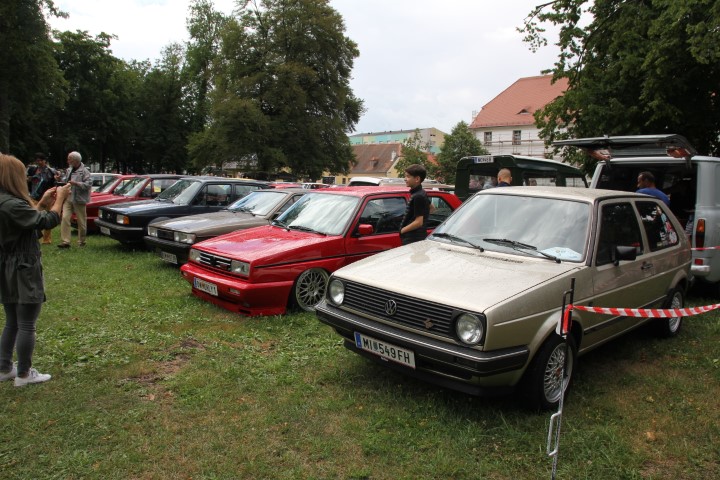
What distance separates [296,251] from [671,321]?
14.4ft

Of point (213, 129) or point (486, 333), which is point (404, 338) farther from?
point (213, 129)

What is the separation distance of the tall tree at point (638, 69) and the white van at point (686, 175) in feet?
15.1

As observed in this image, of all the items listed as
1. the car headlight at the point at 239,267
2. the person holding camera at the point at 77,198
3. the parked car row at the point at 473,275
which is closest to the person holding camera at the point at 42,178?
the person holding camera at the point at 77,198

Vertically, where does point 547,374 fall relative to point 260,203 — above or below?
below

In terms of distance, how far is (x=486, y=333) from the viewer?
337cm

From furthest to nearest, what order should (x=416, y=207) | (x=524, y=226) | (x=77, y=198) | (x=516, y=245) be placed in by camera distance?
(x=77, y=198), (x=416, y=207), (x=524, y=226), (x=516, y=245)

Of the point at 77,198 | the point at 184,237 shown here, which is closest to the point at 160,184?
the point at 77,198

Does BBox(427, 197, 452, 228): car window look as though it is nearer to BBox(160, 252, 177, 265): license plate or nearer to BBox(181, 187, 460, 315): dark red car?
BBox(181, 187, 460, 315): dark red car

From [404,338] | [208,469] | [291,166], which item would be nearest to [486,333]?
[404,338]

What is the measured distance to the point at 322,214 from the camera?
706cm

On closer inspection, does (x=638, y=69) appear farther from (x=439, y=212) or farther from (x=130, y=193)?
(x=130, y=193)

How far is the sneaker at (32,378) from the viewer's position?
4.08 metres

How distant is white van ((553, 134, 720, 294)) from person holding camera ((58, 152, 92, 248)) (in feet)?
31.3

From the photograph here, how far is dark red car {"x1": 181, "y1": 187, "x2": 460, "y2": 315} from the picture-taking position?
19.7 feet
